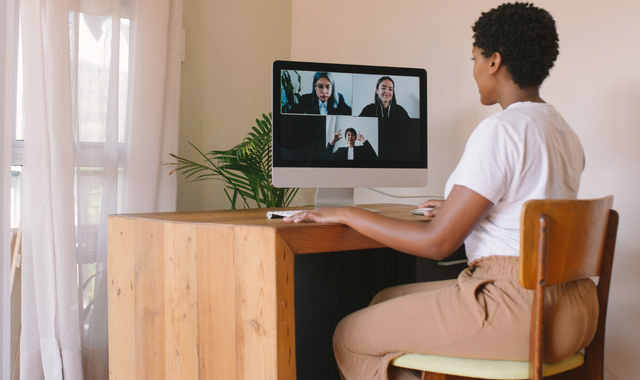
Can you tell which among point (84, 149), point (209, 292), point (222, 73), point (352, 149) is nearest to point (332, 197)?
point (352, 149)

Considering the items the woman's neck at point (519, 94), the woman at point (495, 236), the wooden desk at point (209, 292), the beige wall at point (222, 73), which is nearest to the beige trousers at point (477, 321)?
the woman at point (495, 236)

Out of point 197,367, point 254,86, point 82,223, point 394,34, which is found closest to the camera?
point 197,367

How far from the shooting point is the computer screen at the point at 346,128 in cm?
174

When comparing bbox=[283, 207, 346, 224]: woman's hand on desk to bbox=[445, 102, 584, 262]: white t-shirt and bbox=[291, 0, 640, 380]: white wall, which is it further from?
bbox=[291, 0, 640, 380]: white wall

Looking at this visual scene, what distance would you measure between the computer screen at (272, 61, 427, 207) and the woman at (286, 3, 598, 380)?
0.48 meters

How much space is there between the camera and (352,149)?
180 cm

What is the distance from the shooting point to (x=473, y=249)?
4.16ft

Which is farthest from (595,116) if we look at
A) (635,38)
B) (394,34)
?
(394,34)

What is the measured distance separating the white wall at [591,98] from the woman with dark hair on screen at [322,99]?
712mm

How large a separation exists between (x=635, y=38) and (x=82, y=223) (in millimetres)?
2039

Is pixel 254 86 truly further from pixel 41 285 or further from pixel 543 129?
pixel 543 129

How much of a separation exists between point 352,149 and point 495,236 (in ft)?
2.25

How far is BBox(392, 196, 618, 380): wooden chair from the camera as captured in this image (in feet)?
3.30

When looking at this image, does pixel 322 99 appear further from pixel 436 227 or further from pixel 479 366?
pixel 479 366
